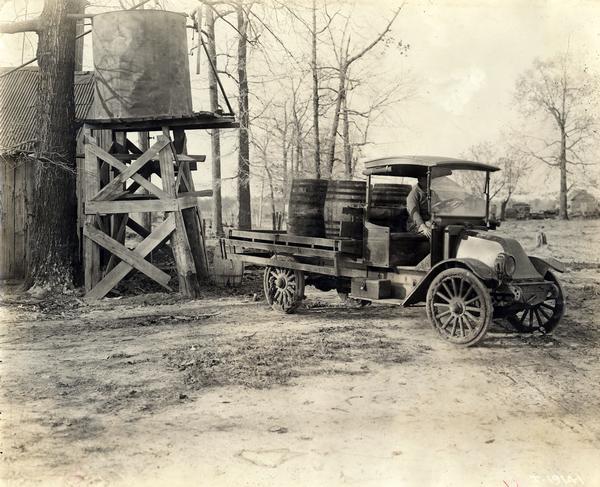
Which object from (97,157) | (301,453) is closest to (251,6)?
(97,157)

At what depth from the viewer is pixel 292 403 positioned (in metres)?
5.47

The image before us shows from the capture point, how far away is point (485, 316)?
733 centimetres

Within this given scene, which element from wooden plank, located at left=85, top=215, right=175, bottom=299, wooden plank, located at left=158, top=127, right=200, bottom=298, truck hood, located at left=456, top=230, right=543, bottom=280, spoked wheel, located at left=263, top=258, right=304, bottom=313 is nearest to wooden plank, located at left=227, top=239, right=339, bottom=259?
spoked wheel, located at left=263, top=258, right=304, bottom=313

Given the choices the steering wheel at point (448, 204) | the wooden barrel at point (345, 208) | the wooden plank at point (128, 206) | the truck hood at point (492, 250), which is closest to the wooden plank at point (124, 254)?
the wooden plank at point (128, 206)

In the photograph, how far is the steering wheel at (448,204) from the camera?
8414 mm

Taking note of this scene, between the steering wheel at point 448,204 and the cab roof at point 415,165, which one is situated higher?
the cab roof at point 415,165

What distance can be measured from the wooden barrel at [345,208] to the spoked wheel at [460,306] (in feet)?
5.77

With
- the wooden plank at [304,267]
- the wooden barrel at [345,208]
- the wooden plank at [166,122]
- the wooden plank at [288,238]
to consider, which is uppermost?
the wooden plank at [166,122]

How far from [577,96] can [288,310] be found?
65.3 feet

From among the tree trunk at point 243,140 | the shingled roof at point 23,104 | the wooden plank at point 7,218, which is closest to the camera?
the wooden plank at point 7,218

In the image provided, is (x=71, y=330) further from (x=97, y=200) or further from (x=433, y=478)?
(x=433, y=478)

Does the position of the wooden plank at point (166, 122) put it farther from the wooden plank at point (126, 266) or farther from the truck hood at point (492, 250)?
the truck hood at point (492, 250)

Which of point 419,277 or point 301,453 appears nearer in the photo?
point 301,453

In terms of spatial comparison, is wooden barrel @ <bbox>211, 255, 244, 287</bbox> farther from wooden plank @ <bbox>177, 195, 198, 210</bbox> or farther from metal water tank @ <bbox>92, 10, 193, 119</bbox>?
metal water tank @ <bbox>92, 10, 193, 119</bbox>
